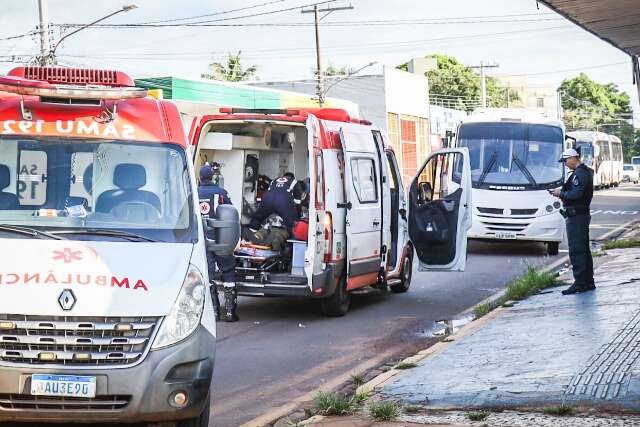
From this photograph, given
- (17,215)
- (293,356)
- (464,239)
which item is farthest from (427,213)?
(17,215)

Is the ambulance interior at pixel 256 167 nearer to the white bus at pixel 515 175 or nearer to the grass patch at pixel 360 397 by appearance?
the grass patch at pixel 360 397

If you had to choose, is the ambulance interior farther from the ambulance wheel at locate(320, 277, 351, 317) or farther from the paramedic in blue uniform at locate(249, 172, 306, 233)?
the ambulance wheel at locate(320, 277, 351, 317)

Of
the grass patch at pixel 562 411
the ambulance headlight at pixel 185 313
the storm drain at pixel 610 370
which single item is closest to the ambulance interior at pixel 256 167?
the storm drain at pixel 610 370

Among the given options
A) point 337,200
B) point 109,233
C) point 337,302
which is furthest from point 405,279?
point 109,233

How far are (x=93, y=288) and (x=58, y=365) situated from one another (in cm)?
48

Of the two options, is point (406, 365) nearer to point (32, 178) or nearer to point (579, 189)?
point (32, 178)

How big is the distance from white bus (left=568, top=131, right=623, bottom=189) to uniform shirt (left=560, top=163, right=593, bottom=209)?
4206 centimetres

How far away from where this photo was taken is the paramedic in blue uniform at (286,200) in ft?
43.6

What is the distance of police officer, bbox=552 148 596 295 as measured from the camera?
1291cm

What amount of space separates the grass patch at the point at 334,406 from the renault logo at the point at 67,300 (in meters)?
2.43

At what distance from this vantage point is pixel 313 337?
11.7 meters

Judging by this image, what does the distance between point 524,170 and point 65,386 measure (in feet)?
53.7

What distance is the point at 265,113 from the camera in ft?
41.4

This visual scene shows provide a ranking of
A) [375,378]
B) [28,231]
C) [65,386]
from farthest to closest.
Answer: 1. [375,378]
2. [28,231]
3. [65,386]
